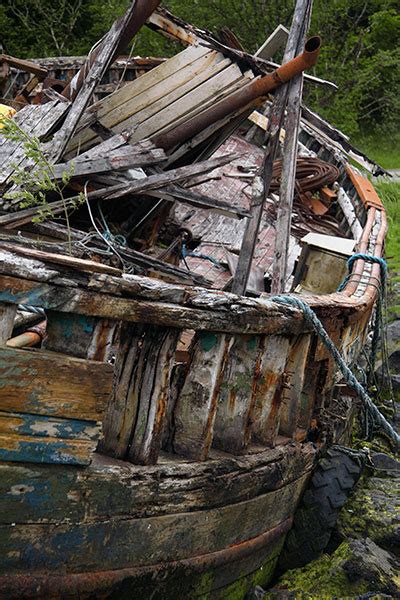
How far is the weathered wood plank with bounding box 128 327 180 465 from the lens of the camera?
3754mm

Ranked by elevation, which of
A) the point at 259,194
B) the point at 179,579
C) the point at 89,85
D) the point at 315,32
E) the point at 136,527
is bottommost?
the point at 179,579

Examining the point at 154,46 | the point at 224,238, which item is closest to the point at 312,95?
the point at 154,46

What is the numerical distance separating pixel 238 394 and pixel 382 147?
21.7 m

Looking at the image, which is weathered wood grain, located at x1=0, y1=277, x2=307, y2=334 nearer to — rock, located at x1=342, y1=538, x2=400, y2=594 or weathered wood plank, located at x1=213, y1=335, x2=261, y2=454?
weathered wood plank, located at x1=213, y1=335, x2=261, y2=454

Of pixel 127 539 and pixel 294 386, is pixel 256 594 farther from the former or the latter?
pixel 127 539

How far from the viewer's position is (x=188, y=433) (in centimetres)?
412

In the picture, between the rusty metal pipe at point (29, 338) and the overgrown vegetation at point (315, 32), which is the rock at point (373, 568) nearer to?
the rusty metal pipe at point (29, 338)

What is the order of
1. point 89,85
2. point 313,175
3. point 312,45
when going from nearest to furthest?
1. point 89,85
2. point 312,45
3. point 313,175

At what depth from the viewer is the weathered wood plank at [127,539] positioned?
3.37 meters

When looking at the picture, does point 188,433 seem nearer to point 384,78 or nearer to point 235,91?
point 235,91

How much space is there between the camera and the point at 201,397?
4102mm

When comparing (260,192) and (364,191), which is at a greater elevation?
(364,191)

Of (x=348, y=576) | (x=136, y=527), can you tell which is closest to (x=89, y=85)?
(x=136, y=527)

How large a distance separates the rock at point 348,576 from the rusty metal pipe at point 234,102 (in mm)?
3379
